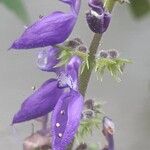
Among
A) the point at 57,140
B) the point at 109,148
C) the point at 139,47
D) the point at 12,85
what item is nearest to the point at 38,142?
the point at 109,148

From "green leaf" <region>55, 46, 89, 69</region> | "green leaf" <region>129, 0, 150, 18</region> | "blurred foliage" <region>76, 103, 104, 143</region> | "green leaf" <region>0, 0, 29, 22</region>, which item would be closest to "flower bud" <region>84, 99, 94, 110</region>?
"blurred foliage" <region>76, 103, 104, 143</region>

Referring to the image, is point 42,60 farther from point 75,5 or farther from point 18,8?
point 18,8

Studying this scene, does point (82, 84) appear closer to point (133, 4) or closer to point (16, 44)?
point (16, 44)

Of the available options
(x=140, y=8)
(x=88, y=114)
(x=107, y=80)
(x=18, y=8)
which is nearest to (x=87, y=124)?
(x=88, y=114)

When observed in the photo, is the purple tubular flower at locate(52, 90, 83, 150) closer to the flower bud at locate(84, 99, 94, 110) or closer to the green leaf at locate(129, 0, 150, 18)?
the flower bud at locate(84, 99, 94, 110)

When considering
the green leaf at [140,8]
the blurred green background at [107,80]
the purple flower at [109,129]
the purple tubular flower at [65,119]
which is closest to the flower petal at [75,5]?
the purple tubular flower at [65,119]
